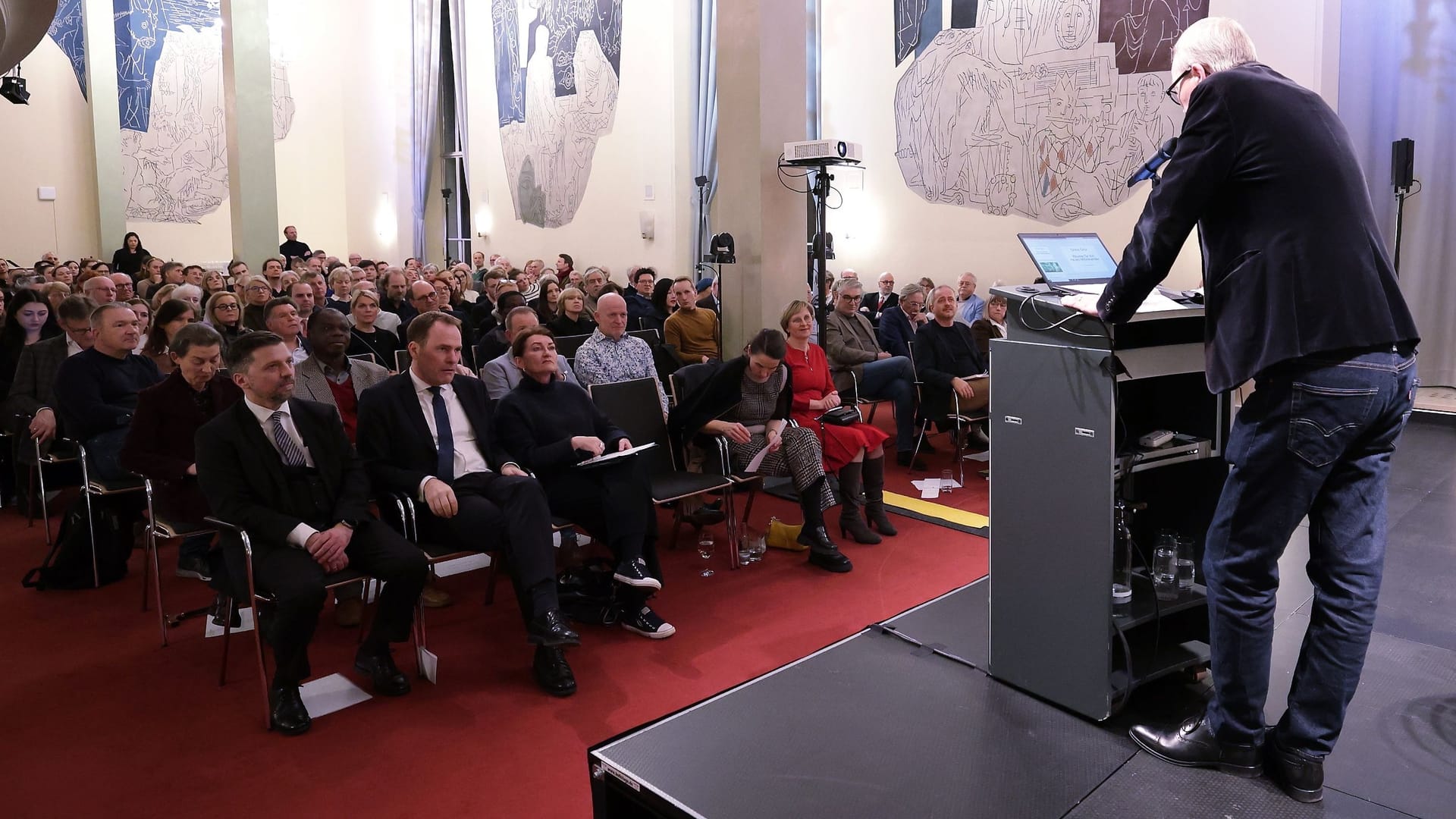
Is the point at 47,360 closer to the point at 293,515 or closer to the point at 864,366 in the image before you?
the point at 293,515

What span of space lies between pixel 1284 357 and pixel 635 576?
7.37 ft

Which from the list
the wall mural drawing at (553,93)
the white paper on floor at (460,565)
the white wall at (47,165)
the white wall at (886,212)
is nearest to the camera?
the white paper on floor at (460,565)

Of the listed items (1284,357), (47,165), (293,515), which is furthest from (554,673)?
(47,165)

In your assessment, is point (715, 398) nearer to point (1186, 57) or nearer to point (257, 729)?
point (257, 729)

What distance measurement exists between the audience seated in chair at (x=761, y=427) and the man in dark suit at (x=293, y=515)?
1.61m

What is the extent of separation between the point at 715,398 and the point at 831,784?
250cm

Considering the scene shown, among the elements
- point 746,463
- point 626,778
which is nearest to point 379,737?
point 626,778

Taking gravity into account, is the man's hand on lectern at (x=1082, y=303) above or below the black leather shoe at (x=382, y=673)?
above

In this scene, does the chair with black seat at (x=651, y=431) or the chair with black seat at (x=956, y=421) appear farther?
the chair with black seat at (x=956, y=421)

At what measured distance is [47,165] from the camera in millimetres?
12180

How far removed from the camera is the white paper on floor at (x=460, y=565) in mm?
4207

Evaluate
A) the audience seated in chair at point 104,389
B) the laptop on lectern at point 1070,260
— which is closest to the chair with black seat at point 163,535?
the audience seated in chair at point 104,389

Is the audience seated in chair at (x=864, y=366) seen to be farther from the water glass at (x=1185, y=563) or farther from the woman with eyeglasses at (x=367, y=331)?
the water glass at (x=1185, y=563)

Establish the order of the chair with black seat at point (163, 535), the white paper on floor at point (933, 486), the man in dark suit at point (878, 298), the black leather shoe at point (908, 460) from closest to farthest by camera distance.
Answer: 1. the chair with black seat at point (163, 535)
2. the white paper on floor at point (933, 486)
3. the black leather shoe at point (908, 460)
4. the man in dark suit at point (878, 298)
